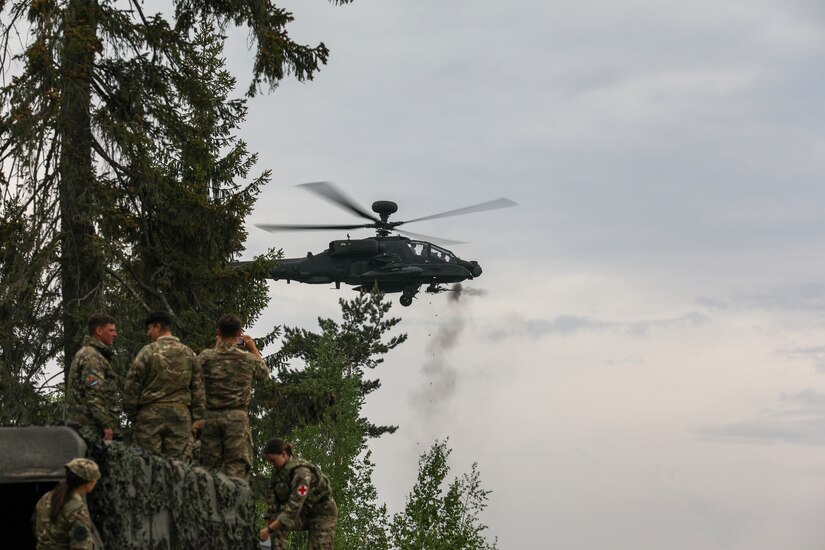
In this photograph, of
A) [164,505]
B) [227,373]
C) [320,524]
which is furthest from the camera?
[320,524]

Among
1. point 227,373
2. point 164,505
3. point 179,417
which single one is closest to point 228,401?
point 227,373

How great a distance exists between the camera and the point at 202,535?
9.71 meters

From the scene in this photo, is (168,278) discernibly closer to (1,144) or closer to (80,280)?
(80,280)

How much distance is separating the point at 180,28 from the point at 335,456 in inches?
993

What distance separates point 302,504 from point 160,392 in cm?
228

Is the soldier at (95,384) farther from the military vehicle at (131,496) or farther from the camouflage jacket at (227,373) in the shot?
the camouflage jacket at (227,373)

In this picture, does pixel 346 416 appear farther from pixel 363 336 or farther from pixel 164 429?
pixel 164 429

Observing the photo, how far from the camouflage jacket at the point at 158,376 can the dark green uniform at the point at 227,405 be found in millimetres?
792

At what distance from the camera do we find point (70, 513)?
7594 millimetres

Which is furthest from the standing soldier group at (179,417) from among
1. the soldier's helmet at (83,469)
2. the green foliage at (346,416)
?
the green foliage at (346,416)

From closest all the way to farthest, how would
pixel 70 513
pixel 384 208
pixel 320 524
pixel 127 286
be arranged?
pixel 70 513, pixel 320 524, pixel 127 286, pixel 384 208

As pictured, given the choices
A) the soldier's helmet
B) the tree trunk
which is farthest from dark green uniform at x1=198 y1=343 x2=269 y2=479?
the tree trunk

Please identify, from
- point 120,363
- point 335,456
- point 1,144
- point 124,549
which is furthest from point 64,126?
point 335,456

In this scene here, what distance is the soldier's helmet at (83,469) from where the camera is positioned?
746cm
